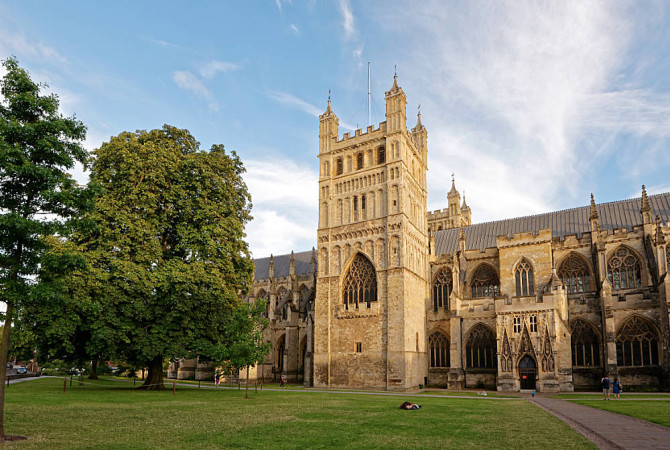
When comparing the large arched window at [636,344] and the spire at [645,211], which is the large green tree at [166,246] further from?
the spire at [645,211]

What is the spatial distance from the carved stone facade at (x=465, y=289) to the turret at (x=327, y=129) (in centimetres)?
13

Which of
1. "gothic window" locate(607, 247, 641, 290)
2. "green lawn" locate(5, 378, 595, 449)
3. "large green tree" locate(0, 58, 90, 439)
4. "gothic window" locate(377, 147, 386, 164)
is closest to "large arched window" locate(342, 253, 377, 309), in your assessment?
"gothic window" locate(377, 147, 386, 164)

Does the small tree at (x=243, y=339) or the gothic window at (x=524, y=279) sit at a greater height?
the gothic window at (x=524, y=279)

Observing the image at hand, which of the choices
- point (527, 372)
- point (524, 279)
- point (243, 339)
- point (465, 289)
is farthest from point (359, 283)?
point (243, 339)

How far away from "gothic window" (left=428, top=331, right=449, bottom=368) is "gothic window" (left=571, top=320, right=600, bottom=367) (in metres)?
9.88

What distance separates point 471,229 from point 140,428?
4021cm

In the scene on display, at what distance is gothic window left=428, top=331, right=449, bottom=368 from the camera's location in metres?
40.0

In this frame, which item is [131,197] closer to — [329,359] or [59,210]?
[59,210]

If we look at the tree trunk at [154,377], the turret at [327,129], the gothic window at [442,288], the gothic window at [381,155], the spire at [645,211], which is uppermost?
the turret at [327,129]

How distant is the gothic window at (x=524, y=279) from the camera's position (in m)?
38.3

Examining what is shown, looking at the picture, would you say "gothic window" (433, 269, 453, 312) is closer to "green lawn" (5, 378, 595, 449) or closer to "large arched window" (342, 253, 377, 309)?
"large arched window" (342, 253, 377, 309)

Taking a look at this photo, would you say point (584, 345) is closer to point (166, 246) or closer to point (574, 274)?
point (574, 274)

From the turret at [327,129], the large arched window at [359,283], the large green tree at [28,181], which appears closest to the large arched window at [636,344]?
the large arched window at [359,283]

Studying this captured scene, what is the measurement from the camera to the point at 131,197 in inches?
1029
